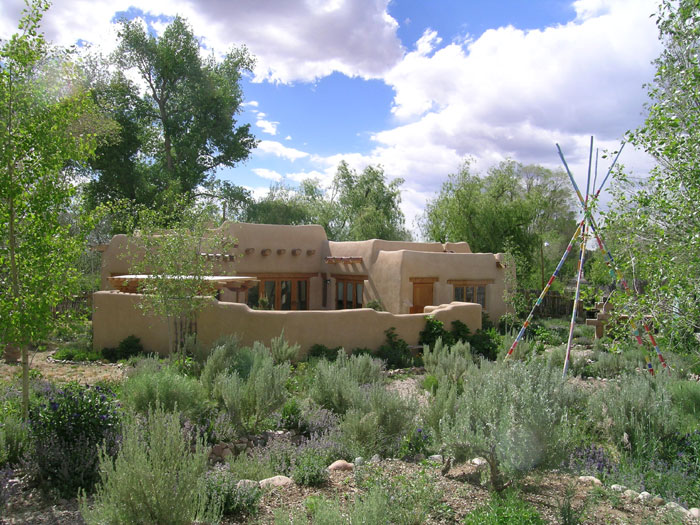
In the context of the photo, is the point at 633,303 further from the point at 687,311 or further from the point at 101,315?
the point at 101,315

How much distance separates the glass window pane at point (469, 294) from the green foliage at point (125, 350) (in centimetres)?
1203

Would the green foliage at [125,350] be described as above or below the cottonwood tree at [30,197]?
below

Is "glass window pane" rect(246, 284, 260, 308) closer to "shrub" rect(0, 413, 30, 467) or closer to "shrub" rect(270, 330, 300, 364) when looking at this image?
"shrub" rect(270, 330, 300, 364)

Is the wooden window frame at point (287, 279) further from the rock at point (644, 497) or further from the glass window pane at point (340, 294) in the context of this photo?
the rock at point (644, 497)

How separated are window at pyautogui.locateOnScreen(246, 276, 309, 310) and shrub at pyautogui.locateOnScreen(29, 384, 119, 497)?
14806 mm

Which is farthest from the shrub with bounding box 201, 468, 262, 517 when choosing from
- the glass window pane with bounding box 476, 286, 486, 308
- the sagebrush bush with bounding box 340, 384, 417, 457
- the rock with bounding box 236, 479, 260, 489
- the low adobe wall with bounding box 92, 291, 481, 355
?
the glass window pane with bounding box 476, 286, 486, 308

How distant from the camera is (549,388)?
523 centimetres

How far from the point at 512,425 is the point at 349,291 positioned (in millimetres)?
17350

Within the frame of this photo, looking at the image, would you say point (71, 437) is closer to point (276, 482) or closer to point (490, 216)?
point (276, 482)

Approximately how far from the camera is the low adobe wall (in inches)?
525

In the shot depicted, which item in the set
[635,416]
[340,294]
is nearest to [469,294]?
[340,294]

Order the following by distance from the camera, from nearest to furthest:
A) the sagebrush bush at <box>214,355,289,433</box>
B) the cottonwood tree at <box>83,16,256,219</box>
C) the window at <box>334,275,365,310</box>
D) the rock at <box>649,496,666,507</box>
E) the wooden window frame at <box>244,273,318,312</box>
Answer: the rock at <box>649,496,666,507</box> < the sagebrush bush at <box>214,355,289,433</box> < the window at <box>334,275,365,310</box> < the wooden window frame at <box>244,273,318,312</box> < the cottonwood tree at <box>83,16,256,219</box>

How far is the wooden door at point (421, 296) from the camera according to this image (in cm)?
1884

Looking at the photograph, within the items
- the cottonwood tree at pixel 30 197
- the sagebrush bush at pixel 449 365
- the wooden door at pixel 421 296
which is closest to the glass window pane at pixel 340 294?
the wooden door at pixel 421 296
